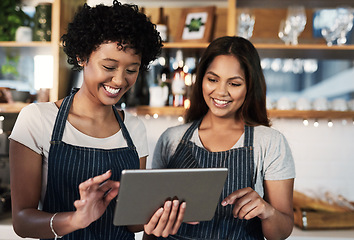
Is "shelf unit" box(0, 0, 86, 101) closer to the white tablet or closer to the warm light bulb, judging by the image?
the white tablet

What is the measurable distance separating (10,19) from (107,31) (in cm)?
155

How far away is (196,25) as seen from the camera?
256 cm

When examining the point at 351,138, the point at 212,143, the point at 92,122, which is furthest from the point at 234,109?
the point at 351,138

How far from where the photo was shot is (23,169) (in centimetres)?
120

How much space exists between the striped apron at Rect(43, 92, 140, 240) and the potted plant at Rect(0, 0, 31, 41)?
4.65 feet

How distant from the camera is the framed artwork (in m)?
2.52

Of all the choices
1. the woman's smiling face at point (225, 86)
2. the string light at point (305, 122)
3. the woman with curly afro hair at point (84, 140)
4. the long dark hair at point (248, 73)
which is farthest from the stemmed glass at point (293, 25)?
the woman with curly afro hair at point (84, 140)

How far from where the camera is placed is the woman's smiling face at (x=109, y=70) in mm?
1254

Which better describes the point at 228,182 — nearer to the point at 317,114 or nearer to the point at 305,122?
the point at 317,114

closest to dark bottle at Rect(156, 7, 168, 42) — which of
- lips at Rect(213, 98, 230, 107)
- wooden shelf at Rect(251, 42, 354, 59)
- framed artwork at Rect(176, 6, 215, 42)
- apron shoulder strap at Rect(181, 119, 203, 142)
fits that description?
framed artwork at Rect(176, 6, 215, 42)

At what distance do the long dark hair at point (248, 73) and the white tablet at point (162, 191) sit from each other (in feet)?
1.95

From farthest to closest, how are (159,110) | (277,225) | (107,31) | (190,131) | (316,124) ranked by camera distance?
(316,124)
(159,110)
(190,131)
(277,225)
(107,31)

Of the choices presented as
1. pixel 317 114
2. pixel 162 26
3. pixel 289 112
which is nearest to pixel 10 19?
pixel 162 26

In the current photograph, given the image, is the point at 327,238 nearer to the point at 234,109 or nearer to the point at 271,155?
the point at 271,155
